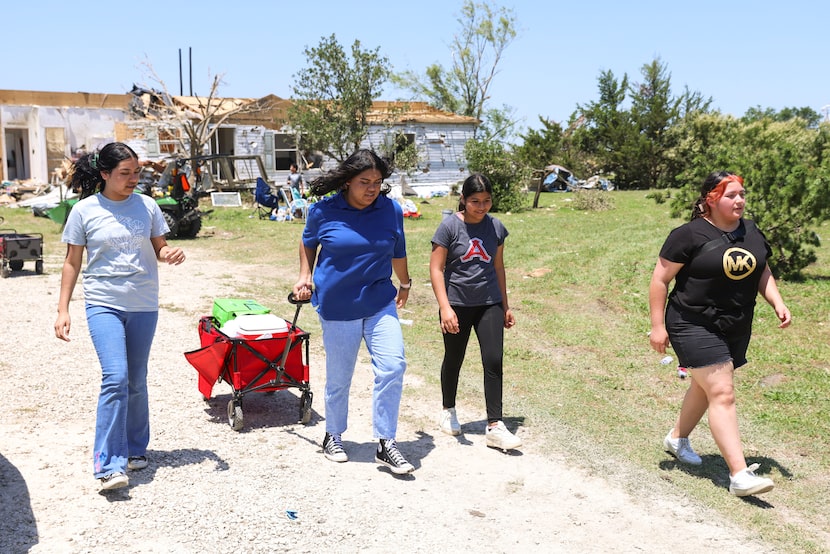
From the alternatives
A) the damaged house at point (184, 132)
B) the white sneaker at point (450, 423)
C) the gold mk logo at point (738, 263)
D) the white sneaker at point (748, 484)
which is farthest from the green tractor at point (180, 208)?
the white sneaker at point (748, 484)

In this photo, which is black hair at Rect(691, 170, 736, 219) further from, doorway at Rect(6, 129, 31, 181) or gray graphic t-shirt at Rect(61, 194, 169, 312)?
doorway at Rect(6, 129, 31, 181)

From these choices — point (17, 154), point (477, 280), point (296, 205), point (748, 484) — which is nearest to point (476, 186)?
point (477, 280)

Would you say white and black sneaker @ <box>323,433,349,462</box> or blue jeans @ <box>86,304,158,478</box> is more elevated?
blue jeans @ <box>86,304,158,478</box>

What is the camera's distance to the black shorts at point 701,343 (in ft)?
14.8

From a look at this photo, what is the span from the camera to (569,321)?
9344 millimetres

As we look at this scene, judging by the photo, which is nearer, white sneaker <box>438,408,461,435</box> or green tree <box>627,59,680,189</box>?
white sneaker <box>438,408,461,435</box>

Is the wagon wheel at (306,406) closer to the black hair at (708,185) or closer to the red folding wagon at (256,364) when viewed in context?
the red folding wagon at (256,364)

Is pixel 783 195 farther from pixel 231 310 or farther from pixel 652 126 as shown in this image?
pixel 652 126

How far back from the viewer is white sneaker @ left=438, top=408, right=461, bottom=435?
5480mm

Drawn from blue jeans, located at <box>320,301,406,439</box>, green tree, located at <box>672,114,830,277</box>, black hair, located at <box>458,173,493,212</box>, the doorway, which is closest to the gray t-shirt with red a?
black hair, located at <box>458,173,493,212</box>

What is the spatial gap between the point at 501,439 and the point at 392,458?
2.67 ft

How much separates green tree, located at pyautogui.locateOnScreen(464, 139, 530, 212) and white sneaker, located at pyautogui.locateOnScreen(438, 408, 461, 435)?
55.7ft

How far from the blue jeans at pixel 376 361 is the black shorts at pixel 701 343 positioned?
63.4 inches

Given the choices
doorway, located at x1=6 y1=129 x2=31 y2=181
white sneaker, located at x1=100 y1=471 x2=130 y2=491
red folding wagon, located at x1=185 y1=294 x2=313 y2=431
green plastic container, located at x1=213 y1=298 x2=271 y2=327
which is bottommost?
white sneaker, located at x1=100 y1=471 x2=130 y2=491
